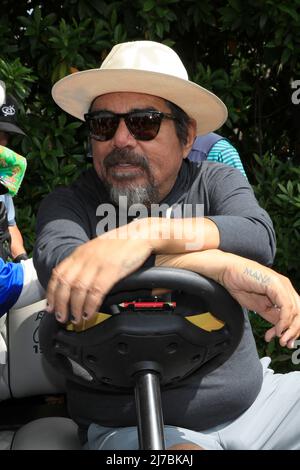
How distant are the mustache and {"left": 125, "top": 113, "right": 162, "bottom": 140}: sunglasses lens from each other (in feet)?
0.17

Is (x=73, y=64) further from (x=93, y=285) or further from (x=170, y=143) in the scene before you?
(x=93, y=285)

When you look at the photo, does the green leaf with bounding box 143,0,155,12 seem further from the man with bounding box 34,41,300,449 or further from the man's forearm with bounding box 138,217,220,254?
the man's forearm with bounding box 138,217,220,254

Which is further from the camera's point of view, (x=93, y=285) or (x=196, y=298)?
(x=196, y=298)

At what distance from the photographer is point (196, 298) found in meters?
1.72

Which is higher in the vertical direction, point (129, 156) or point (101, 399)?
point (129, 156)

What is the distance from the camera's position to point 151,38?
4016 mm

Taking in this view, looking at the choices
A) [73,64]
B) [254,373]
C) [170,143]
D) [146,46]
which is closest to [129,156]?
[170,143]

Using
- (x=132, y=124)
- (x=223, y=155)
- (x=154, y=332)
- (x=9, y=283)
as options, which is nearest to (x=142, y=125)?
(x=132, y=124)

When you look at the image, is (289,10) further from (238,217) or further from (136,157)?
(238,217)

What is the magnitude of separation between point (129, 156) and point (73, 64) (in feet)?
6.72

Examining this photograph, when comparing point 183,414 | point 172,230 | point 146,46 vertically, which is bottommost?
point 183,414

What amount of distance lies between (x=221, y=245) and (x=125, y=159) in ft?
1.52

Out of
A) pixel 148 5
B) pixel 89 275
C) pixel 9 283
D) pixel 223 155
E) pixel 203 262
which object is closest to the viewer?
pixel 89 275

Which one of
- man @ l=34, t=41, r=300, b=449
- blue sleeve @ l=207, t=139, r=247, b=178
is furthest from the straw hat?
blue sleeve @ l=207, t=139, r=247, b=178
